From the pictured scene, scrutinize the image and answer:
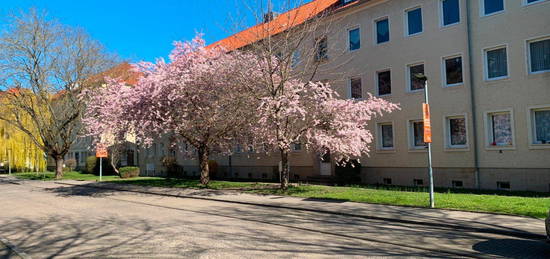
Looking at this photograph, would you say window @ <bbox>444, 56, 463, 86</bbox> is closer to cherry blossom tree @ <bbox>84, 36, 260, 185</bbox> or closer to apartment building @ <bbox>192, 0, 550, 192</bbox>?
apartment building @ <bbox>192, 0, 550, 192</bbox>

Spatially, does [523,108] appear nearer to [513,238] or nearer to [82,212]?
[513,238]

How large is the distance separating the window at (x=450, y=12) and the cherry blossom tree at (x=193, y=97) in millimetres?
9556

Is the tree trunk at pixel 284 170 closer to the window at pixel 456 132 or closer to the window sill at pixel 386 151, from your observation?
the window sill at pixel 386 151

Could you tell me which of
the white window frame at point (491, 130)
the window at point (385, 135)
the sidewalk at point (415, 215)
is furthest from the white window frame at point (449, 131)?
the sidewalk at point (415, 215)

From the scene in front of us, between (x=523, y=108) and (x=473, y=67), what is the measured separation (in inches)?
110

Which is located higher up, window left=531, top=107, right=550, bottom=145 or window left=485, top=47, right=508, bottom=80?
window left=485, top=47, right=508, bottom=80

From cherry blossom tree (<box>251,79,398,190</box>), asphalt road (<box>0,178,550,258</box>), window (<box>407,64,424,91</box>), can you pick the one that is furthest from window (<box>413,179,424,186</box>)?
asphalt road (<box>0,178,550,258</box>)

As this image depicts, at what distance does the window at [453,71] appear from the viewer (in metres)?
19.4

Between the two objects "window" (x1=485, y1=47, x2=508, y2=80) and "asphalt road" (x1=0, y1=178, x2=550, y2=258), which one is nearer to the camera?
"asphalt road" (x1=0, y1=178, x2=550, y2=258)

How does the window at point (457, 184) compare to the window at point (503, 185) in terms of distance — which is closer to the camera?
the window at point (503, 185)

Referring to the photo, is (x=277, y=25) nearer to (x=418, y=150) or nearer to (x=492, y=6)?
(x=418, y=150)

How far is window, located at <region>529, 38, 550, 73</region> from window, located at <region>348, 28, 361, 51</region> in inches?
342

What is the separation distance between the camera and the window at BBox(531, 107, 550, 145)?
16766 mm

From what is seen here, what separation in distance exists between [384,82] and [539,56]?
7.35m
